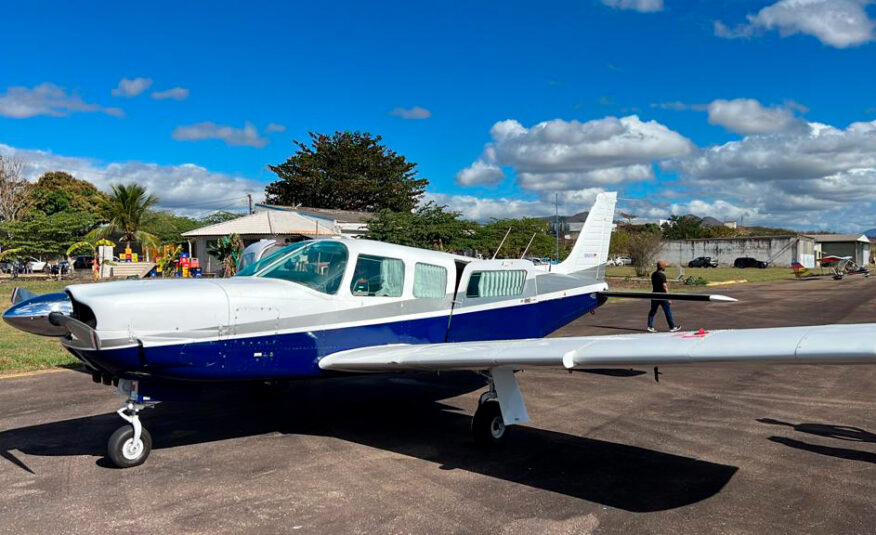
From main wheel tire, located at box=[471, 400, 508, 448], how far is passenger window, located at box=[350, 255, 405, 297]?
5.38 feet

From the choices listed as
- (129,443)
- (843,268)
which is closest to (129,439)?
(129,443)

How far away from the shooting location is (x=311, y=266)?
21.0 feet

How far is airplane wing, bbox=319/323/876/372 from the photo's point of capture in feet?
12.5

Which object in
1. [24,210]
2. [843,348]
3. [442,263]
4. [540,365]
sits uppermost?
[24,210]

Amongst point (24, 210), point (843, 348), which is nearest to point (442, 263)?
point (843, 348)

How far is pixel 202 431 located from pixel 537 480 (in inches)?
149

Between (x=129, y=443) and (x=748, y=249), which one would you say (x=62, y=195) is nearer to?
(x=129, y=443)

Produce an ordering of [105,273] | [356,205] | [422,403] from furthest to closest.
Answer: [356,205] → [105,273] → [422,403]

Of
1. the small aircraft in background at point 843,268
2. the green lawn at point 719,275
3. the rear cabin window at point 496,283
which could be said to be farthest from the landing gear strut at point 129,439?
the small aircraft in background at point 843,268

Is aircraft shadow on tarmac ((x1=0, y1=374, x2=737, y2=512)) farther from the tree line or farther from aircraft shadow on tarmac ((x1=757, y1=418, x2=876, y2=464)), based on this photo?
the tree line

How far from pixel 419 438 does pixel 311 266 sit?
2168 millimetres

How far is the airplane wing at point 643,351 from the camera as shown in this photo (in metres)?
3.80

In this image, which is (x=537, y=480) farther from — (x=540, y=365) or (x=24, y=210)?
(x=24, y=210)

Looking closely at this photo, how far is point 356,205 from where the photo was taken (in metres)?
61.5
